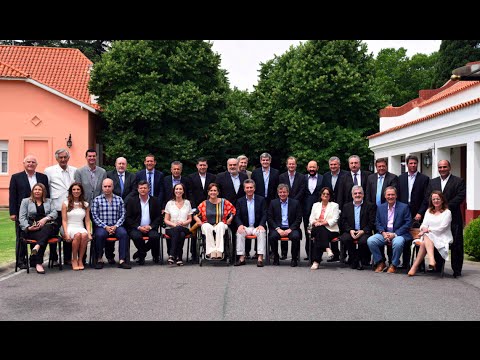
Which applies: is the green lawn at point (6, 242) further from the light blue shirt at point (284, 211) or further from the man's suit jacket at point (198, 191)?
the light blue shirt at point (284, 211)

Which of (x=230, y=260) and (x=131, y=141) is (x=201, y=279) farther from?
(x=131, y=141)

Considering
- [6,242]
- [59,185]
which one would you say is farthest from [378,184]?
[6,242]

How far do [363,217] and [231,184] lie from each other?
109 inches

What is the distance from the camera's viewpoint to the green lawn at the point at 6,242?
43.0 ft

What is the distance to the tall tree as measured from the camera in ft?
114

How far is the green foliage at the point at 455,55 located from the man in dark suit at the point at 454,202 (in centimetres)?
4334

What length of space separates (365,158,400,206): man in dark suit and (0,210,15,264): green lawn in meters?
6.94

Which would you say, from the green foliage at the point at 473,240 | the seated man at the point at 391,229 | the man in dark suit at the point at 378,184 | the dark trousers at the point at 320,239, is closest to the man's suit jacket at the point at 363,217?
the seated man at the point at 391,229

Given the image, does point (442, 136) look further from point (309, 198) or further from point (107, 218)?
point (107, 218)

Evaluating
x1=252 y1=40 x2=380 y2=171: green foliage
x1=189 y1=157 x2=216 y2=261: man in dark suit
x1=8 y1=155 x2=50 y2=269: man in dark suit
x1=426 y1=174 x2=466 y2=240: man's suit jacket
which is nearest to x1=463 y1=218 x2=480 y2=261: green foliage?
x1=426 y1=174 x2=466 y2=240: man's suit jacket

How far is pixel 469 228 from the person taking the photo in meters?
13.2

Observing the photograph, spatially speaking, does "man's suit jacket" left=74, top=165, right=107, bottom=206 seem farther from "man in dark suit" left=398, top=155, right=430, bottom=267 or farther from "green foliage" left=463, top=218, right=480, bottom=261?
"green foliage" left=463, top=218, right=480, bottom=261

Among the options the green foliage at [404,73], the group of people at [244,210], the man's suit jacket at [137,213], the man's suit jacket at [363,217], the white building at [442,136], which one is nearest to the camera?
the group of people at [244,210]

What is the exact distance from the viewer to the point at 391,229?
466 inches
